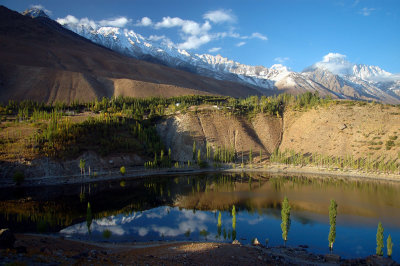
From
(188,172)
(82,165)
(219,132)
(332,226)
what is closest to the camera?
(332,226)

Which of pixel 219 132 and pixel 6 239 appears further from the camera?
pixel 219 132

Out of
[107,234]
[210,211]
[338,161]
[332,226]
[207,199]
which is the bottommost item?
[107,234]

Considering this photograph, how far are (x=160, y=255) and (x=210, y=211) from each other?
73.1ft

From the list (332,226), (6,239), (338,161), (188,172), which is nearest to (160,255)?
(6,239)

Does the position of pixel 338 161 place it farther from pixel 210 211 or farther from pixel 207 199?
pixel 210 211

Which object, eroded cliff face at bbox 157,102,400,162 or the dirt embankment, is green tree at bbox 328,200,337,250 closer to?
eroded cliff face at bbox 157,102,400,162

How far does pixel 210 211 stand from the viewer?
1769 inches

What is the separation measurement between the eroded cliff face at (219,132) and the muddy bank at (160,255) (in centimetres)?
6642

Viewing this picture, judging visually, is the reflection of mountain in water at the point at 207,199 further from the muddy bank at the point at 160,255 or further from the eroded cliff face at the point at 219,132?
the eroded cliff face at the point at 219,132

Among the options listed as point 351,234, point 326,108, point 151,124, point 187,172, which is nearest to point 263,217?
point 351,234

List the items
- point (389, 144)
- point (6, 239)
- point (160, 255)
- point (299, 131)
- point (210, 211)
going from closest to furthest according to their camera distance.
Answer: point (6, 239) → point (160, 255) → point (210, 211) → point (389, 144) → point (299, 131)

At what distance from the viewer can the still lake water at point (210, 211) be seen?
34344 mm

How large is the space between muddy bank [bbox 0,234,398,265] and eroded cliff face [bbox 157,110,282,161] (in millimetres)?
66416

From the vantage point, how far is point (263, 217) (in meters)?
41.7
